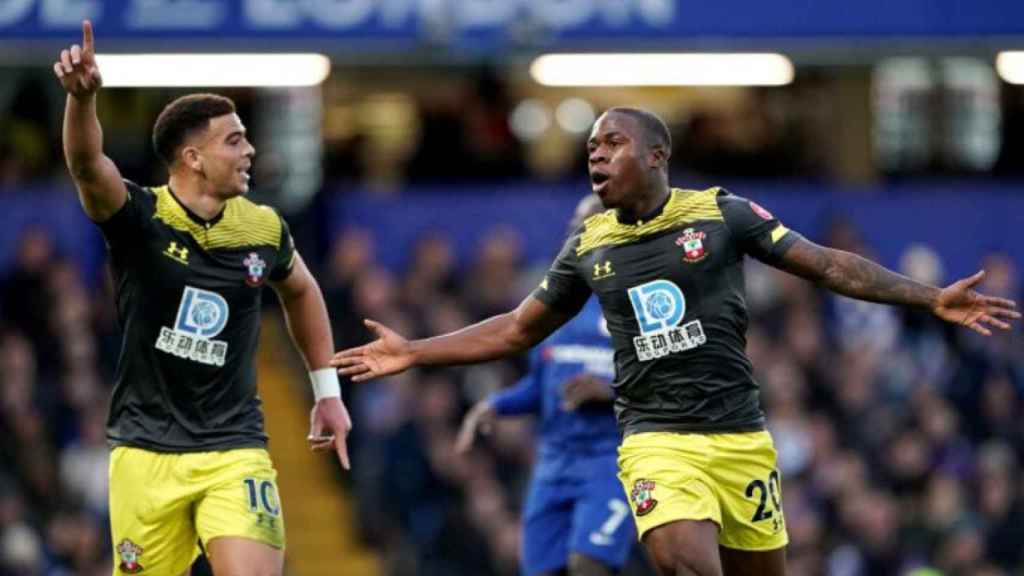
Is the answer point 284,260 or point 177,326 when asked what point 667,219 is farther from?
point 177,326

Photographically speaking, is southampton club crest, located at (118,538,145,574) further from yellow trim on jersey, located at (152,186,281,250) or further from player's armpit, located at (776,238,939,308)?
player's armpit, located at (776,238,939,308)

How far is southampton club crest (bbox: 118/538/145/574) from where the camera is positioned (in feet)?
32.9

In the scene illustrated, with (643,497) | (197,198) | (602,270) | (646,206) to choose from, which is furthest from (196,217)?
(643,497)

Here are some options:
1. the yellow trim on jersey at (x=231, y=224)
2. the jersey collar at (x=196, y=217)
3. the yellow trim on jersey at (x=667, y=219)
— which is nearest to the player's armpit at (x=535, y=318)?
→ the yellow trim on jersey at (x=667, y=219)

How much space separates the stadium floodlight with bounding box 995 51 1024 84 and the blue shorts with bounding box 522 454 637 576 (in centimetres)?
994

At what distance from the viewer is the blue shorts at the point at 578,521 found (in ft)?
39.8

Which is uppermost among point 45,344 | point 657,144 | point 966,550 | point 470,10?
point 470,10

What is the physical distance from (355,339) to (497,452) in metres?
1.56

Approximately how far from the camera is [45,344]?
60.9ft

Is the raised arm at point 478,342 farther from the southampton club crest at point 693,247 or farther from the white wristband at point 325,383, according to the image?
the southampton club crest at point 693,247

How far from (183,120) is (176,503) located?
177 centimetres

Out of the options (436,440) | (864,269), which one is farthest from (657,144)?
(436,440)

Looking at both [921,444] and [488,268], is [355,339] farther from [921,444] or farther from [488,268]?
[921,444]

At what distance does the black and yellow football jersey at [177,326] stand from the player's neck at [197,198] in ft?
0.12
